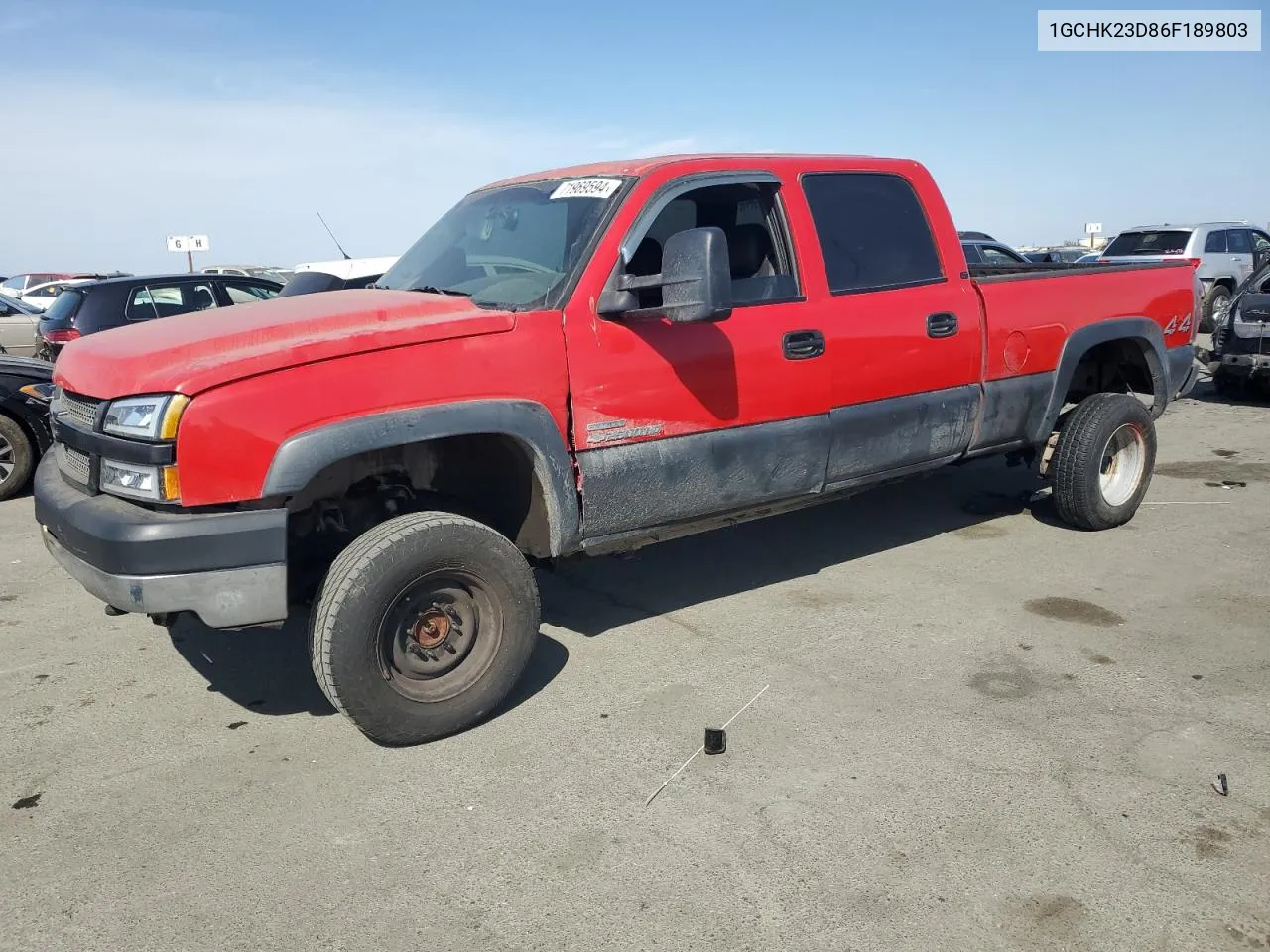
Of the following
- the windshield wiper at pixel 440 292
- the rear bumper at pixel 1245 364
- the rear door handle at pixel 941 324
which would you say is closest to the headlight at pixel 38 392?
the windshield wiper at pixel 440 292

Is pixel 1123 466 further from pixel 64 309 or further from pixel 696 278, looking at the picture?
pixel 64 309

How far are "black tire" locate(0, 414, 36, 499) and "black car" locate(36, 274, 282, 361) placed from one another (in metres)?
2.18

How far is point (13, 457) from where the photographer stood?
734 cm

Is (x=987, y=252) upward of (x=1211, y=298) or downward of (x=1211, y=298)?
upward

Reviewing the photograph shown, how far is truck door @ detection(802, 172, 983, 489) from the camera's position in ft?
14.6

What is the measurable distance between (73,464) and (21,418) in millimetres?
4490

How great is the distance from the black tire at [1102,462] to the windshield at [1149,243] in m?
12.1

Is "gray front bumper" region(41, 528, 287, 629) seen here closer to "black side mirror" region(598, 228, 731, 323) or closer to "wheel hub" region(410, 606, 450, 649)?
"wheel hub" region(410, 606, 450, 649)

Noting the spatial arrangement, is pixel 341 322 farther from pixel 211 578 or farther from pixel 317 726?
pixel 317 726

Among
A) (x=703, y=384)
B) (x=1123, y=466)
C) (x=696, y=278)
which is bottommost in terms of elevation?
(x=1123, y=466)

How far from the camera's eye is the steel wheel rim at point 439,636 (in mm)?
3453

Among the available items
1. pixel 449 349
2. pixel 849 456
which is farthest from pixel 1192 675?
pixel 449 349

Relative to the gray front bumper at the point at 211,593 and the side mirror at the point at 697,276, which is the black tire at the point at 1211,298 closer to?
the side mirror at the point at 697,276

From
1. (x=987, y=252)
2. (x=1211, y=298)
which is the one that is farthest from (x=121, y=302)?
(x=1211, y=298)
